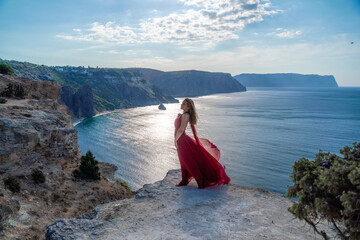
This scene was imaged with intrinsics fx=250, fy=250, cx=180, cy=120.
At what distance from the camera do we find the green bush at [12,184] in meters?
13.0

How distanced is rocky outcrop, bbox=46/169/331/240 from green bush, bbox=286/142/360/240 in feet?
8.39

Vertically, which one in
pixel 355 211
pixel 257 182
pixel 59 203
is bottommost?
pixel 257 182

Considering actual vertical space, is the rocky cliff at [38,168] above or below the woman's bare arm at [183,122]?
below

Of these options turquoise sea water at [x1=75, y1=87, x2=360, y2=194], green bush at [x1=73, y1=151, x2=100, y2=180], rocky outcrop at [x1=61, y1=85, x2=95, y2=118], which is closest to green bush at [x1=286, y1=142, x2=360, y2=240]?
green bush at [x1=73, y1=151, x2=100, y2=180]

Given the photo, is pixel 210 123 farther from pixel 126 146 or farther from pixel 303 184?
pixel 303 184

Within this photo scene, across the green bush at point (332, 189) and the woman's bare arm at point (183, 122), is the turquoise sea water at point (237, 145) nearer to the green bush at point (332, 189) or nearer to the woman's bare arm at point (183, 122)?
the woman's bare arm at point (183, 122)

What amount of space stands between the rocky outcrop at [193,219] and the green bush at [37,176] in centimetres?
775

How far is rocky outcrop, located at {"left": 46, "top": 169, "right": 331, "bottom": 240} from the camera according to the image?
671 centimetres

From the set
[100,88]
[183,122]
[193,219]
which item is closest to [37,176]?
[183,122]

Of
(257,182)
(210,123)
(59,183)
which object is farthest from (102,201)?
(210,123)

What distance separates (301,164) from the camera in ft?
15.8

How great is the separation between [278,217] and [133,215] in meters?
4.57

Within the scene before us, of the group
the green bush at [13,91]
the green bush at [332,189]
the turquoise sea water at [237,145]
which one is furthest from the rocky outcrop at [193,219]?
the turquoise sea water at [237,145]

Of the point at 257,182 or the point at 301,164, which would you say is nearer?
the point at 301,164
